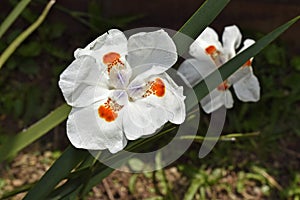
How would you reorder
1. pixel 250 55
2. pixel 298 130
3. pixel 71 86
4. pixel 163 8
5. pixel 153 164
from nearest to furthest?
pixel 71 86 → pixel 250 55 → pixel 153 164 → pixel 298 130 → pixel 163 8

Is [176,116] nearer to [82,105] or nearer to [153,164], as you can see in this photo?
[82,105]

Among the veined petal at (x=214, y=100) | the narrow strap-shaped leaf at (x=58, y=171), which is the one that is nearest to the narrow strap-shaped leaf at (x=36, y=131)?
the narrow strap-shaped leaf at (x=58, y=171)

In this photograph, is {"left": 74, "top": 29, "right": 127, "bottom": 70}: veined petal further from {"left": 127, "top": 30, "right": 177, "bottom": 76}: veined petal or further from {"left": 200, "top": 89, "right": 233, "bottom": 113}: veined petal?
{"left": 200, "top": 89, "right": 233, "bottom": 113}: veined petal

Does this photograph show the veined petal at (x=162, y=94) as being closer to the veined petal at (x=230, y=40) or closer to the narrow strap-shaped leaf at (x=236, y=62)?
the narrow strap-shaped leaf at (x=236, y=62)

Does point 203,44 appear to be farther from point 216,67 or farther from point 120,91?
point 120,91

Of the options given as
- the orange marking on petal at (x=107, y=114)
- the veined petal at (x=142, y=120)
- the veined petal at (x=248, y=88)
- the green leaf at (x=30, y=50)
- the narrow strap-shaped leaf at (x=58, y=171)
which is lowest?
the veined petal at (x=248, y=88)

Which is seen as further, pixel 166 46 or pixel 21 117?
pixel 21 117

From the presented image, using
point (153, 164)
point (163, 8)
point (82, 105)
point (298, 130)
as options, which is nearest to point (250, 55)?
point (82, 105)

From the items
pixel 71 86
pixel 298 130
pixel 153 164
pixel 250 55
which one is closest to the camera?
pixel 71 86
